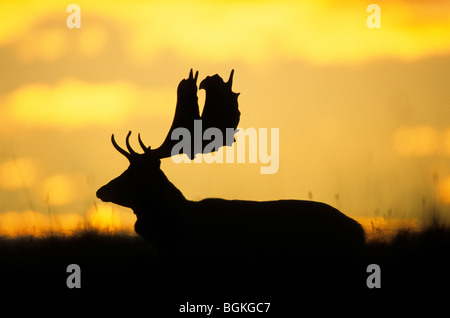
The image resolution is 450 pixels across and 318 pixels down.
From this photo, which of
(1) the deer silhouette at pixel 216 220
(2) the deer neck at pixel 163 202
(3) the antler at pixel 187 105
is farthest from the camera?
(3) the antler at pixel 187 105

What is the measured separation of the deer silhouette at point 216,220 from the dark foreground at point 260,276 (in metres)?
0.15

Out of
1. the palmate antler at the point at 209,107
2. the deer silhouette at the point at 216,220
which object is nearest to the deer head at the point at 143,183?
the deer silhouette at the point at 216,220

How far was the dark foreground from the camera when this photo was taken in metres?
10.7

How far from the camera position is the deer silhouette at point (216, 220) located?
11164 millimetres

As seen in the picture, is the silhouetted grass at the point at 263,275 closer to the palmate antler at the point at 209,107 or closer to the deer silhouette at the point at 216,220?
the deer silhouette at the point at 216,220

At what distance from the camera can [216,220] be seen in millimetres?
11344
